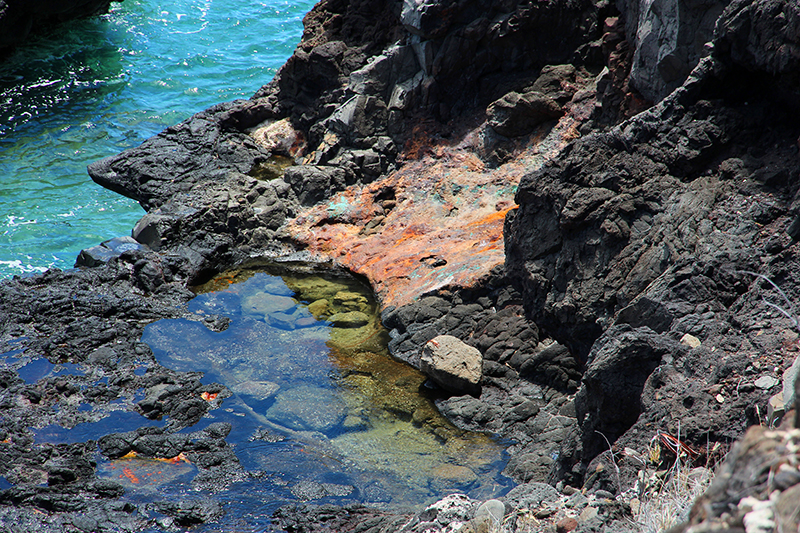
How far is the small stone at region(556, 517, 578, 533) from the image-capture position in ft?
10.8

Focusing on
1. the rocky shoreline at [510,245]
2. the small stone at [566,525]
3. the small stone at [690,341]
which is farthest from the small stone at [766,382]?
the small stone at [566,525]

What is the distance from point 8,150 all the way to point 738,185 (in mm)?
18361

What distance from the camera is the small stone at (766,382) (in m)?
3.50

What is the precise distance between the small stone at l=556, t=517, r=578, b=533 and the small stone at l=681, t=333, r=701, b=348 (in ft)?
5.26

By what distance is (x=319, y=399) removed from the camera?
7895mm

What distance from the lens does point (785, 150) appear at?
200 inches

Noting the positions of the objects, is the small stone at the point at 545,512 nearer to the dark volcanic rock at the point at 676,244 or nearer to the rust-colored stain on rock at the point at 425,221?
the dark volcanic rock at the point at 676,244

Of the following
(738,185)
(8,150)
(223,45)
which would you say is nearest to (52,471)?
(738,185)

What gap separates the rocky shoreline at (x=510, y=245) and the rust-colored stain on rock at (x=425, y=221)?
6 centimetres

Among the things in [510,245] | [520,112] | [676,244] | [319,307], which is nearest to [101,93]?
[319,307]

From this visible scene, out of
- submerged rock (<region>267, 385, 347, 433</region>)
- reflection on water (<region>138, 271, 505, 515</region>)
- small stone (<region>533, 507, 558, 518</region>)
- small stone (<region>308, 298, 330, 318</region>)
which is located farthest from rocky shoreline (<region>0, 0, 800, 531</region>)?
small stone (<region>308, 298, 330, 318</region>)

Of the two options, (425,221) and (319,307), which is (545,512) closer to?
(319,307)

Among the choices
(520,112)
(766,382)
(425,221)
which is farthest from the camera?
(520,112)

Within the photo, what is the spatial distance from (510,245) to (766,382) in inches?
184
